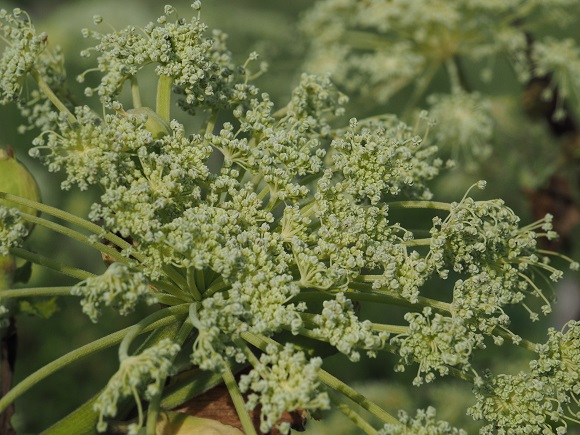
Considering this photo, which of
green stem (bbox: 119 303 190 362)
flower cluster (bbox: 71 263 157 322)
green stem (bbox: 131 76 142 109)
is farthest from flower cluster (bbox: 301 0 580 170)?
flower cluster (bbox: 71 263 157 322)

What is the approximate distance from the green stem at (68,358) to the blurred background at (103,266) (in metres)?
0.57

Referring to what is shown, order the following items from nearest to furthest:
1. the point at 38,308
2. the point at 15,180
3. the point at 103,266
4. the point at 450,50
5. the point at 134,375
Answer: the point at 134,375 → the point at 15,180 → the point at 38,308 → the point at 450,50 → the point at 103,266

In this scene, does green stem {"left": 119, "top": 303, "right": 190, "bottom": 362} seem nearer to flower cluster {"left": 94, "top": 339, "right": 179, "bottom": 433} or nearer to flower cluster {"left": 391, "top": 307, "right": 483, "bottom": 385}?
flower cluster {"left": 94, "top": 339, "right": 179, "bottom": 433}

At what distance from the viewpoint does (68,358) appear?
3.24ft

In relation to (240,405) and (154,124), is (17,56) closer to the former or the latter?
(154,124)

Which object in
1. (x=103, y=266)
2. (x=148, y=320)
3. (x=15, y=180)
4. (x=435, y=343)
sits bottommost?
(x=103, y=266)

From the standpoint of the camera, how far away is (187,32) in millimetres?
1192

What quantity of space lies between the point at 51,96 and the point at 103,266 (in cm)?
148

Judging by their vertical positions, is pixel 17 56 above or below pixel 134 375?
above

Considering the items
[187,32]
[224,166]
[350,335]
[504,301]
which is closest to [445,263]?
[504,301]

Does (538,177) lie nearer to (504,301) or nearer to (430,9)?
(430,9)

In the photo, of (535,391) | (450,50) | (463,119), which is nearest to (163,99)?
(535,391)

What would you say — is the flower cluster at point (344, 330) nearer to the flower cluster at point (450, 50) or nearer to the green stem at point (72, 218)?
the green stem at point (72, 218)

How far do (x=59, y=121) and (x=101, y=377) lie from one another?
129cm
